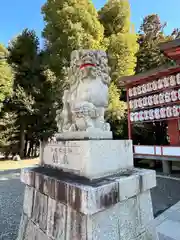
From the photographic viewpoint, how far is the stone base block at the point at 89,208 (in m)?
1.26

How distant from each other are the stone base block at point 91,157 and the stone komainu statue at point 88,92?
0.23 m

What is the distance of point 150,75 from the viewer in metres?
6.11

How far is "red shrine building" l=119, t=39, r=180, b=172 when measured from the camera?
223 inches

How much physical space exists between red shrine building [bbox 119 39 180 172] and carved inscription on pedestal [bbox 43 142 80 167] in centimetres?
449

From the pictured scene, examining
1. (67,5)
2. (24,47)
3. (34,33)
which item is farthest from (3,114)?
(67,5)

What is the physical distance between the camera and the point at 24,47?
12.3 m

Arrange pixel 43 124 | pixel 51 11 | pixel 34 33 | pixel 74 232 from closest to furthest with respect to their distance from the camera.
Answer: pixel 74 232 < pixel 51 11 < pixel 43 124 < pixel 34 33

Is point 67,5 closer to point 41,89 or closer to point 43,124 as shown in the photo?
point 41,89

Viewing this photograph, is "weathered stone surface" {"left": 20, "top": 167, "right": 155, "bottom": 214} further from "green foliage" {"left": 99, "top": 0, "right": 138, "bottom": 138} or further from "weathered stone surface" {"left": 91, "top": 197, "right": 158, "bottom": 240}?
"green foliage" {"left": 99, "top": 0, "right": 138, "bottom": 138}


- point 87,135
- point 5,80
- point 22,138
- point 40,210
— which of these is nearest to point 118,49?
point 5,80

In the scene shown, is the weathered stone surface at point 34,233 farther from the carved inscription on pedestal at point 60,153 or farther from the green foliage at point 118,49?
the green foliage at point 118,49

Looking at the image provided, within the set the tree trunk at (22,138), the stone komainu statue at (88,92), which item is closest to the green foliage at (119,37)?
the tree trunk at (22,138)

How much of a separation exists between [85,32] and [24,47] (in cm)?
490

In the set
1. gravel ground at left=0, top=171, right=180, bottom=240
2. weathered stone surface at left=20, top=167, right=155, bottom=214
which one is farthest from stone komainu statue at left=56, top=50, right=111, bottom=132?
gravel ground at left=0, top=171, right=180, bottom=240
